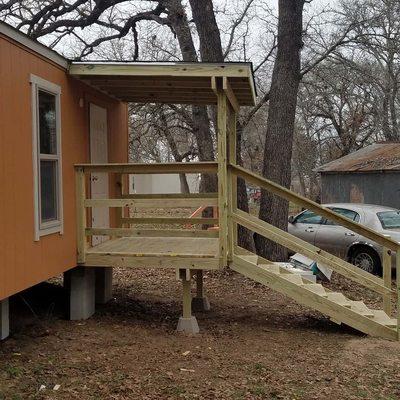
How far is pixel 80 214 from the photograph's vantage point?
6.71 meters

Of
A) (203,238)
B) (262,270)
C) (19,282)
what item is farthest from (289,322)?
(19,282)

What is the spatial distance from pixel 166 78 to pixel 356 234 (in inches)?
234

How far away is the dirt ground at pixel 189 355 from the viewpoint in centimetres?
483

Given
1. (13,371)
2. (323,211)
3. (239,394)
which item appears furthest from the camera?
(323,211)

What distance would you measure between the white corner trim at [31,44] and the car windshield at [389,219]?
23.0 feet

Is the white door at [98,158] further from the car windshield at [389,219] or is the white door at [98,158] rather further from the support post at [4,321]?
the car windshield at [389,219]

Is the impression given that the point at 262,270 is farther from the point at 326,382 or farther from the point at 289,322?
the point at 326,382

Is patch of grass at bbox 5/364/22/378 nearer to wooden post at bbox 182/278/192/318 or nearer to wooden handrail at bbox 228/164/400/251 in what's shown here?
wooden post at bbox 182/278/192/318

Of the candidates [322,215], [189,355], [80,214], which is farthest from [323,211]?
[80,214]

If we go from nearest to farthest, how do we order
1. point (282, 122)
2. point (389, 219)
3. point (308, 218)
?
1. point (282, 122)
2. point (389, 219)
3. point (308, 218)

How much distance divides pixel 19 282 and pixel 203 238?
355 centimetres

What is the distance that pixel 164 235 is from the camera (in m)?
7.72

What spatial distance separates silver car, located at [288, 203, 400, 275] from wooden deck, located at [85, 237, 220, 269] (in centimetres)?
447

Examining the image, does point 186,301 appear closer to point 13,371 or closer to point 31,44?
point 13,371
